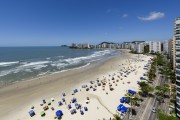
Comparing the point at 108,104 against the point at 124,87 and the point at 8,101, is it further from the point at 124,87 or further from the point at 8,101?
the point at 8,101

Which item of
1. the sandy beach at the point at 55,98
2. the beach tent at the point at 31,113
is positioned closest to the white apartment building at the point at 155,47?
the sandy beach at the point at 55,98

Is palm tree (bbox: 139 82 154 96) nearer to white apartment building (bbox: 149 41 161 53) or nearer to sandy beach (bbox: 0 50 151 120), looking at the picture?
sandy beach (bbox: 0 50 151 120)

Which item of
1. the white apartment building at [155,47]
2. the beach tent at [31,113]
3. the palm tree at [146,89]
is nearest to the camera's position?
the beach tent at [31,113]

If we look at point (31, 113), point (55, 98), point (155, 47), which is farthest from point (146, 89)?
point (155, 47)

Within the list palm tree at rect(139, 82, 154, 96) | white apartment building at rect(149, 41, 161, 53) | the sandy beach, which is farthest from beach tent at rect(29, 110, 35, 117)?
white apartment building at rect(149, 41, 161, 53)

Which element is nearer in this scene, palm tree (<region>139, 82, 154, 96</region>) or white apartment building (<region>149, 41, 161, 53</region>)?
palm tree (<region>139, 82, 154, 96</region>)

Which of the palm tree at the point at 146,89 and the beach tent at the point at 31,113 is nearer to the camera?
the beach tent at the point at 31,113

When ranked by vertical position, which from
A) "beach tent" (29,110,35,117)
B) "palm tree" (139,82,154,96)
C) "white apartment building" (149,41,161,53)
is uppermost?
"white apartment building" (149,41,161,53)

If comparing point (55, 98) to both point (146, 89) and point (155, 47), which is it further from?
point (155, 47)

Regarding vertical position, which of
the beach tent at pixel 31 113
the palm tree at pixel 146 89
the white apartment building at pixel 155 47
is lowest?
the beach tent at pixel 31 113

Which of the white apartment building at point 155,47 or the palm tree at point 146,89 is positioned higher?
the white apartment building at point 155,47

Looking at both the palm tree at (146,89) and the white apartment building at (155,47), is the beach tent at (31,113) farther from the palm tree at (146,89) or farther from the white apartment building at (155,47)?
the white apartment building at (155,47)
